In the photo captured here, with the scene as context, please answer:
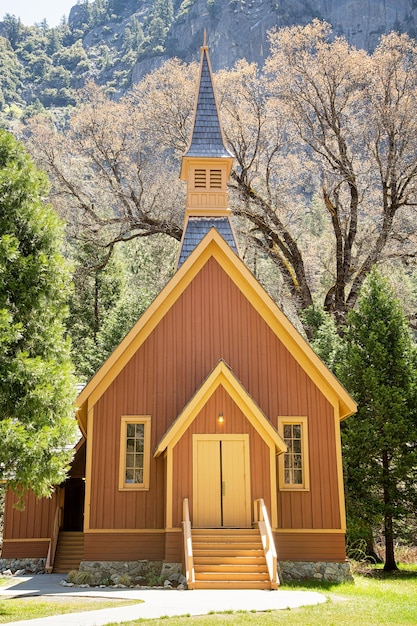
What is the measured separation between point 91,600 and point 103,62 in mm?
140253

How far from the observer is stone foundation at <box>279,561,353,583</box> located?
14.6m

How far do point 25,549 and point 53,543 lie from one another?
1.12 meters

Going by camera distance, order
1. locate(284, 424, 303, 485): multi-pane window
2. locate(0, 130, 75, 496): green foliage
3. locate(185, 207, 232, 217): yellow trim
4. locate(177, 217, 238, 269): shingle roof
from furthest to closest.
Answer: locate(185, 207, 232, 217): yellow trim, locate(177, 217, 238, 269): shingle roof, locate(284, 424, 303, 485): multi-pane window, locate(0, 130, 75, 496): green foliage

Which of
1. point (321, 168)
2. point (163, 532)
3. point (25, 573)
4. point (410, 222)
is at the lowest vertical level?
point (25, 573)

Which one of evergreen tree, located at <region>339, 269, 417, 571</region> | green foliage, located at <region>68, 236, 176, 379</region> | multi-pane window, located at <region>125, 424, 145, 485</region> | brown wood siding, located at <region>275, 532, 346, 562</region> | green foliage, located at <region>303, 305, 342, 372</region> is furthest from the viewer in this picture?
green foliage, located at <region>68, 236, 176, 379</region>

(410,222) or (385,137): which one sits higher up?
(385,137)

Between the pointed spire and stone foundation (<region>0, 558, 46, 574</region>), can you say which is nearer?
stone foundation (<region>0, 558, 46, 574</region>)

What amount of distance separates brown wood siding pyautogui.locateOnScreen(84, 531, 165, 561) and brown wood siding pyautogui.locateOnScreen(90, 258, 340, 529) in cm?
23

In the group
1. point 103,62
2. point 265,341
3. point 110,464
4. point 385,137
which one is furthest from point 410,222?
point 103,62

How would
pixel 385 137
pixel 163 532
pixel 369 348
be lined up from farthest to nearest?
pixel 385 137 → pixel 369 348 → pixel 163 532

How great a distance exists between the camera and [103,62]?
453 ft

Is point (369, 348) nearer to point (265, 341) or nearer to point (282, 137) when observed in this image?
point (265, 341)

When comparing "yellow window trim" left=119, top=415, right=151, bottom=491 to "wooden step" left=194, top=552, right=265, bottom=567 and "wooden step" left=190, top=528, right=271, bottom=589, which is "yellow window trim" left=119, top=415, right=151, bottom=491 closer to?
"wooden step" left=190, top=528, right=271, bottom=589

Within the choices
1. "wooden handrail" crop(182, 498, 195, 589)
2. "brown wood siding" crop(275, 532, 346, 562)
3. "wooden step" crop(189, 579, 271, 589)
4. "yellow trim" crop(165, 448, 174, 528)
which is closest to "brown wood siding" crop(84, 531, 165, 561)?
"yellow trim" crop(165, 448, 174, 528)
